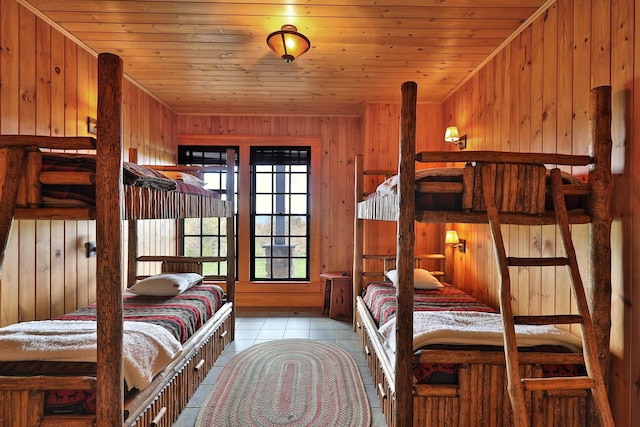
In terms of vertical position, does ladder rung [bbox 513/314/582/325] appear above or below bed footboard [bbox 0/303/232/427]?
above

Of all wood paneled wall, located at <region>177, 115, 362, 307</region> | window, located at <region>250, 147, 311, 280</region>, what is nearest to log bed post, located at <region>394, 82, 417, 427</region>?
wood paneled wall, located at <region>177, 115, 362, 307</region>

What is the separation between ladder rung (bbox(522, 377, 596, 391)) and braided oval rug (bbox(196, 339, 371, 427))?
3.52 ft

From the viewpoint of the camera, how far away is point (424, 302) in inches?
100

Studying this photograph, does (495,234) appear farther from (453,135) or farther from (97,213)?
(453,135)

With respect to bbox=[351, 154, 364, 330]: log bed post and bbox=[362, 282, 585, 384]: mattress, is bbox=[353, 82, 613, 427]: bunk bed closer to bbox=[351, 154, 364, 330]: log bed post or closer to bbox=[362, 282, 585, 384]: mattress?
bbox=[362, 282, 585, 384]: mattress

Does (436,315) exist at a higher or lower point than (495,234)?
lower

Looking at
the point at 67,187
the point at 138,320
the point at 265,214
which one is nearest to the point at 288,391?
the point at 138,320

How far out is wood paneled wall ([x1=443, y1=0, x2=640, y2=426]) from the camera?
1.47m

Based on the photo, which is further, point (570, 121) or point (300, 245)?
point (300, 245)

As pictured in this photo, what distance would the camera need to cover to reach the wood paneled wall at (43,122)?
1.95m

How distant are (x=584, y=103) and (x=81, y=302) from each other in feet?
12.3

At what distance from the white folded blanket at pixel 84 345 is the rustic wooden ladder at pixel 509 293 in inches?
66.1

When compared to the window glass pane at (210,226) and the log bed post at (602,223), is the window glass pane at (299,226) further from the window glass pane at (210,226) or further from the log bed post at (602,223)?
the log bed post at (602,223)

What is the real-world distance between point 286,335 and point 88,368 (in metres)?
2.11
